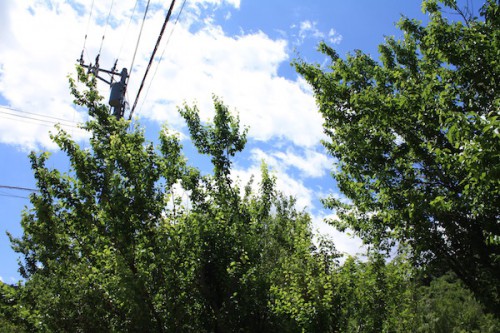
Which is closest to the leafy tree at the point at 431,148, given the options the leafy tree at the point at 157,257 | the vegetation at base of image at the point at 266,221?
the vegetation at base of image at the point at 266,221

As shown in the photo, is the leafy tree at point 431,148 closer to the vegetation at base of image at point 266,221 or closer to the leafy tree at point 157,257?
the vegetation at base of image at point 266,221

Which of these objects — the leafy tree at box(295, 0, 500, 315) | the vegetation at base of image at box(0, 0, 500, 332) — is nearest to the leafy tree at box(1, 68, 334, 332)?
the vegetation at base of image at box(0, 0, 500, 332)

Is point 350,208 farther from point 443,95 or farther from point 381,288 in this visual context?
point 443,95

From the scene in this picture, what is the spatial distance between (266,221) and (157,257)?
2671 mm

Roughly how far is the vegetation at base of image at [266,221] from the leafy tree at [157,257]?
0.07 ft

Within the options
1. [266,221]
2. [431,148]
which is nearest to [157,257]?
[266,221]

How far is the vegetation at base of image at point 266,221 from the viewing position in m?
4.87

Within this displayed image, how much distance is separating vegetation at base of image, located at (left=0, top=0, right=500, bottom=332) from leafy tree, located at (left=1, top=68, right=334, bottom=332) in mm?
20

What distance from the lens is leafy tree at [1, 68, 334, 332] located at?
481 centimetres

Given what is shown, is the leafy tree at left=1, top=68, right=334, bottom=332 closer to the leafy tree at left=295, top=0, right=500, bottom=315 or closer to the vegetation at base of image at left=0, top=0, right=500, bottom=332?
the vegetation at base of image at left=0, top=0, right=500, bottom=332

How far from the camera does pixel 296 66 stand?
9812mm

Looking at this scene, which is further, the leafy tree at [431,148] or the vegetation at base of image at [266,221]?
the leafy tree at [431,148]

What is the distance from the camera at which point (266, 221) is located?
272 inches

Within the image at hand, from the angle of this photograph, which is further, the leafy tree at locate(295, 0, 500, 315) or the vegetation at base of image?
the leafy tree at locate(295, 0, 500, 315)
